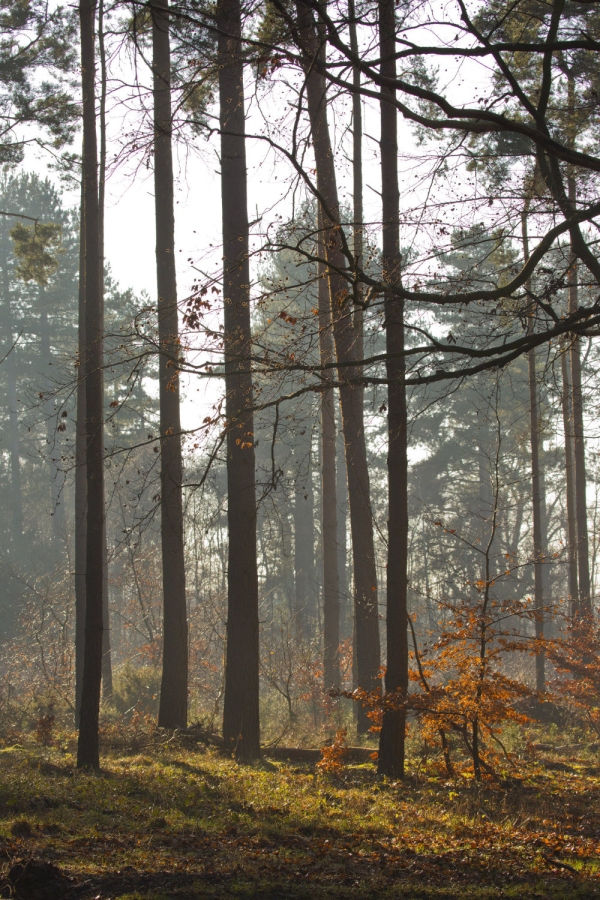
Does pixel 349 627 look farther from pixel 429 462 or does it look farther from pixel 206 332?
pixel 206 332

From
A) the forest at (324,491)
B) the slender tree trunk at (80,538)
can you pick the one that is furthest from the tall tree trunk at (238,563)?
the slender tree trunk at (80,538)

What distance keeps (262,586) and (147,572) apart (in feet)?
33.4

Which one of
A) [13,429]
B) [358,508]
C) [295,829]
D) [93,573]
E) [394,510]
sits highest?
[13,429]

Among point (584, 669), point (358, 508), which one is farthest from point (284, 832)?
point (584, 669)

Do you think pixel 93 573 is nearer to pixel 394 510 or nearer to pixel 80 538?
pixel 394 510

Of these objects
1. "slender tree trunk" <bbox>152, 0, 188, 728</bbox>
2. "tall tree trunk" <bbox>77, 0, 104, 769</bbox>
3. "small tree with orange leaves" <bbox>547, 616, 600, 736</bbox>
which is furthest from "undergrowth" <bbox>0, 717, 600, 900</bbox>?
"small tree with orange leaves" <bbox>547, 616, 600, 736</bbox>

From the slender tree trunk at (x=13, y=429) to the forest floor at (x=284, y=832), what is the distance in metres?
25.2

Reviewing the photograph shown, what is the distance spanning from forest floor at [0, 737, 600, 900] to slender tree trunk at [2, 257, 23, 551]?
2522 cm

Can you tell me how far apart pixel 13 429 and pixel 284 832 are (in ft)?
107

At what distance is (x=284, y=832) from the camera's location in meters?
6.36

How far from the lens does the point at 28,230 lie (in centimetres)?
1498

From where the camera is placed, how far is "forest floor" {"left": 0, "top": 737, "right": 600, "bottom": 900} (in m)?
4.56

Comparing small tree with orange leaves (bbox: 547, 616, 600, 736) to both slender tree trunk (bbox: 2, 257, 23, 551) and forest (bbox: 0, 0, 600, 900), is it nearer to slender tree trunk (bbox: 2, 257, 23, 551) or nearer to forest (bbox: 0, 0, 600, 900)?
forest (bbox: 0, 0, 600, 900)

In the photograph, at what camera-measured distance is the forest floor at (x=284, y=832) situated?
15.0 feet
